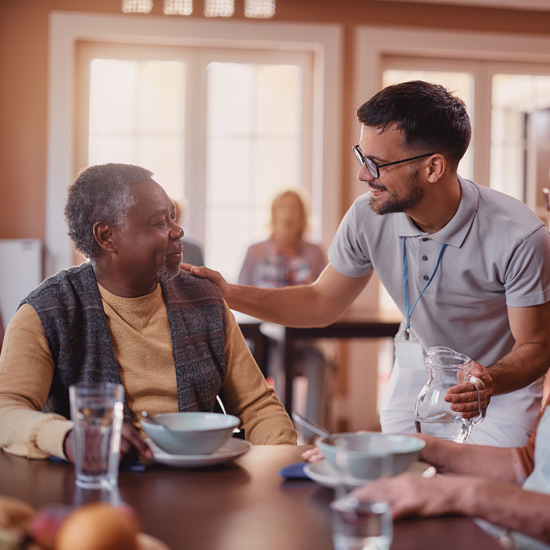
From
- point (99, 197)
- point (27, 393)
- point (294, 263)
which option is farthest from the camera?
point (294, 263)

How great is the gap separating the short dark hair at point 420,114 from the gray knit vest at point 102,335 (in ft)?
2.24

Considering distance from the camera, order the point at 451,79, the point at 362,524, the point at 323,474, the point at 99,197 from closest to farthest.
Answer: the point at 362,524, the point at 323,474, the point at 99,197, the point at 451,79

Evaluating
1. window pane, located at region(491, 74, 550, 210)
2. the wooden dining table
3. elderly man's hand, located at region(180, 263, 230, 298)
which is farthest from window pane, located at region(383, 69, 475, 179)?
the wooden dining table

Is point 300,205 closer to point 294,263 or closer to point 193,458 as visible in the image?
point 294,263

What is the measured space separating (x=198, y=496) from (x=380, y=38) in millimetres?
4176

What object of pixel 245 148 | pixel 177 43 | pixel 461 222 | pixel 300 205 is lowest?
pixel 461 222

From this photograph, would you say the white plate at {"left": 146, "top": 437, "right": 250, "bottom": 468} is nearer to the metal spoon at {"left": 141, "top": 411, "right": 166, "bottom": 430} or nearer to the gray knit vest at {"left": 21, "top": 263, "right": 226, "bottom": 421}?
the metal spoon at {"left": 141, "top": 411, "right": 166, "bottom": 430}

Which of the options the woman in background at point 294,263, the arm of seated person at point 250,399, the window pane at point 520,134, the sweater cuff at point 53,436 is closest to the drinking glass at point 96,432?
the sweater cuff at point 53,436

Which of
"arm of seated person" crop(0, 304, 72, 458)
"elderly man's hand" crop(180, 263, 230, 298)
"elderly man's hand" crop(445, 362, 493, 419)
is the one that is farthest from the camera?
"elderly man's hand" crop(180, 263, 230, 298)

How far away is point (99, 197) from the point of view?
5.71ft

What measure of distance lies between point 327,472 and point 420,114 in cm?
120

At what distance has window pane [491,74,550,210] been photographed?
5051mm

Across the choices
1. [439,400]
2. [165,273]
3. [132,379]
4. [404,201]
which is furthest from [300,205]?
[439,400]

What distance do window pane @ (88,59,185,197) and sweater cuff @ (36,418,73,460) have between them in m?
3.58
